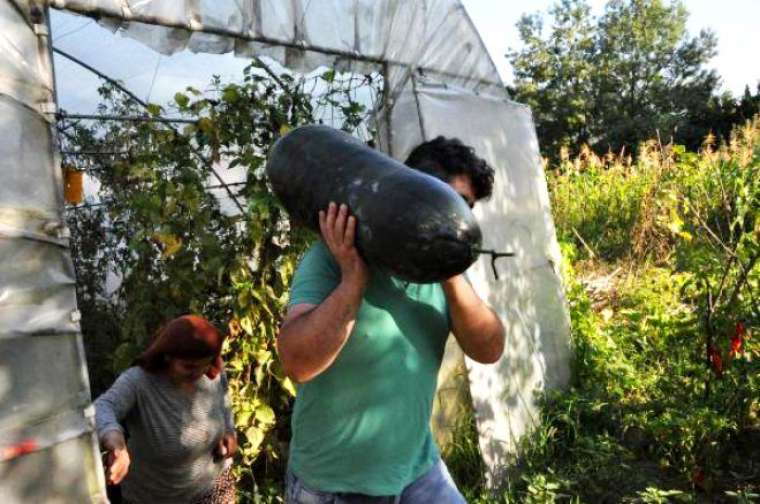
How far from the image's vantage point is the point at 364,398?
1.84m

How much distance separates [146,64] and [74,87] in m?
0.75

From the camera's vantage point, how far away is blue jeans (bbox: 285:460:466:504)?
1854 mm

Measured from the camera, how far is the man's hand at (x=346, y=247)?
1665 mm

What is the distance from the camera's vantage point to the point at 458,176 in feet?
6.71

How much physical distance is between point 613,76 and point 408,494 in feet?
126

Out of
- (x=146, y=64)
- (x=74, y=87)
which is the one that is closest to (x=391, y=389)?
(x=146, y=64)

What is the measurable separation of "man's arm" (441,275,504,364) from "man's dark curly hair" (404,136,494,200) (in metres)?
0.31

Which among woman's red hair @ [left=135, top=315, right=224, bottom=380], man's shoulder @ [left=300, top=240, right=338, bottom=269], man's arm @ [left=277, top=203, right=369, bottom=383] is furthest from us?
woman's red hair @ [left=135, top=315, right=224, bottom=380]

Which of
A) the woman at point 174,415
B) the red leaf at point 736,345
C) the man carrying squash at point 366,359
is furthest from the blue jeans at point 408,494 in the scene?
the red leaf at point 736,345

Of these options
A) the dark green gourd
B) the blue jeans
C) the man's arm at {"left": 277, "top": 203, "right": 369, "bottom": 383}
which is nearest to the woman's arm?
the blue jeans

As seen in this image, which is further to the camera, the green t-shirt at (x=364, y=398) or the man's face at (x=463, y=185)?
the man's face at (x=463, y=185)

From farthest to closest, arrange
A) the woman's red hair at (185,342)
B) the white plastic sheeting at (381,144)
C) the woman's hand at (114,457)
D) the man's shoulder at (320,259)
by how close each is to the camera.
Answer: the woman's red hair at (185,342), the woman's hand at (114,457), the white plastic sheeting at (381,144), the man's shoulder at (320,259)

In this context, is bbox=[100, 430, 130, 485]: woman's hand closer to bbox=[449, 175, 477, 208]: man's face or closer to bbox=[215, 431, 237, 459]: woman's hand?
bbox=[215, 431, 237, 459]: woman's hand

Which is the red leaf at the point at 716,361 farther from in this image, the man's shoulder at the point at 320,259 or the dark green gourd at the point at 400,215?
the man's shoulder at the point at 320,259
